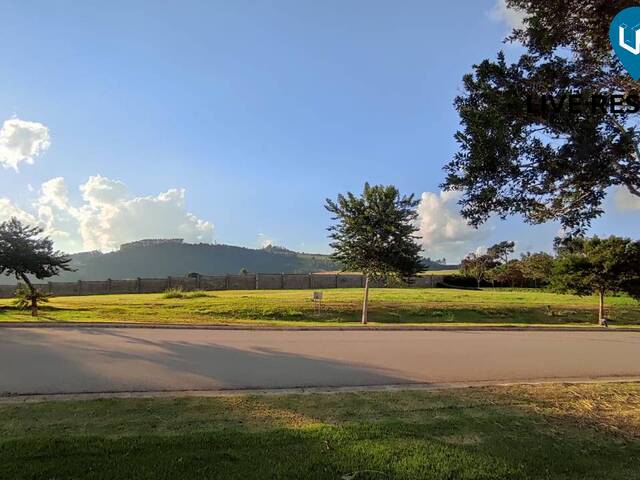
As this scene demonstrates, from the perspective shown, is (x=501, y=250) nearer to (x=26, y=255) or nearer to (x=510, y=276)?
(x=510, y=276)

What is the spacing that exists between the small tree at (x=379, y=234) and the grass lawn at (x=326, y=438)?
48.1 ft

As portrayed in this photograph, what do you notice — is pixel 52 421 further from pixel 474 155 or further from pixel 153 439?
pixel 474 155

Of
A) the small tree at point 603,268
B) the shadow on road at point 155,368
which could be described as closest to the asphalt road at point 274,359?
the shadow on road at point 155,368

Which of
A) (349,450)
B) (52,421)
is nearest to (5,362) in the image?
(52,421)

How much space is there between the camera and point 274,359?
10.3 m

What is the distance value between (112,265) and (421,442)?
13217 cm

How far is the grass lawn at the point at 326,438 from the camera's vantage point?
13.5ft

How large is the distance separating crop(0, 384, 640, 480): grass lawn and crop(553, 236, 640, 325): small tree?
72.4 feet

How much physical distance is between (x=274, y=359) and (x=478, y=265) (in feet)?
199

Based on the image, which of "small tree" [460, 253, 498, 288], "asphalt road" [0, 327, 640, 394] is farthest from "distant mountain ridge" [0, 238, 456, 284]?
"asphalt road" [0, 327, 640, 394]

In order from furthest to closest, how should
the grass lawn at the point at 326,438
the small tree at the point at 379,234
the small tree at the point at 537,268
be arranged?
the small tree at the point at 537,268
the small tree at the point at 379,234
the grass lawn at the point at 326,438

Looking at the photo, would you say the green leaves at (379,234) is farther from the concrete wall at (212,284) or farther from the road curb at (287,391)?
the concrete wall at (212,284)

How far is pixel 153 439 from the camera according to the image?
4.71 metres

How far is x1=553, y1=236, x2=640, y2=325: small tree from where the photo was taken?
86.5 feet
